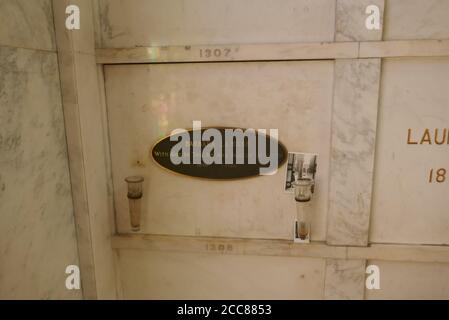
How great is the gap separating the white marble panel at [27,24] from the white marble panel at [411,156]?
7.10ft

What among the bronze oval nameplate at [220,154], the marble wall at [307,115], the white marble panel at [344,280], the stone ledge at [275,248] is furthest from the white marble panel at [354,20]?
the white marble panel at [344,280]

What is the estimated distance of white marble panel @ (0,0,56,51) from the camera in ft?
6.28

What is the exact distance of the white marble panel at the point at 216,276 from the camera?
2834 millimetres

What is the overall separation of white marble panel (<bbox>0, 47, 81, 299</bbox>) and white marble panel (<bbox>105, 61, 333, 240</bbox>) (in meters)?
0.49

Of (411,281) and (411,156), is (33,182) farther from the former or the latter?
(411,281)

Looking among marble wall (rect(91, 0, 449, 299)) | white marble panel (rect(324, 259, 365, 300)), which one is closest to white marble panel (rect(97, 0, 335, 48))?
marble wall (rect(91, 0, 449, 299))

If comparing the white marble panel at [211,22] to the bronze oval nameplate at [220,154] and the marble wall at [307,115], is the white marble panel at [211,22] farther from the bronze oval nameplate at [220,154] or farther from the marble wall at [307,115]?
the bronze oval nameplate at [220,154]

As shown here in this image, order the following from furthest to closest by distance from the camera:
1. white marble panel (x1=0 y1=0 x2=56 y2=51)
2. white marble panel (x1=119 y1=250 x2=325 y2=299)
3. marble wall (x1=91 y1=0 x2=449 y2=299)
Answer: white marble panel (x1=119 y1=250 x2=325 y2=299), marble wall (x1=91 y1=0 x2=449 y2=299), white marble panel (x1=0 y1=0 x2=56 y2=51)

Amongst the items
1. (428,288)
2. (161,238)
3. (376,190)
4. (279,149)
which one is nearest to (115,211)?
(161,238)

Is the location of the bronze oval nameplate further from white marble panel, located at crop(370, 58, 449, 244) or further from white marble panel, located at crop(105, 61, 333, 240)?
white marble panel, located at crop(370, 58, 449, 244)

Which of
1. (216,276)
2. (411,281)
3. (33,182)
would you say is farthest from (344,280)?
(33,182)

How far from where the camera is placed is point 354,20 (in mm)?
2348

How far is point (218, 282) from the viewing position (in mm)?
2941
